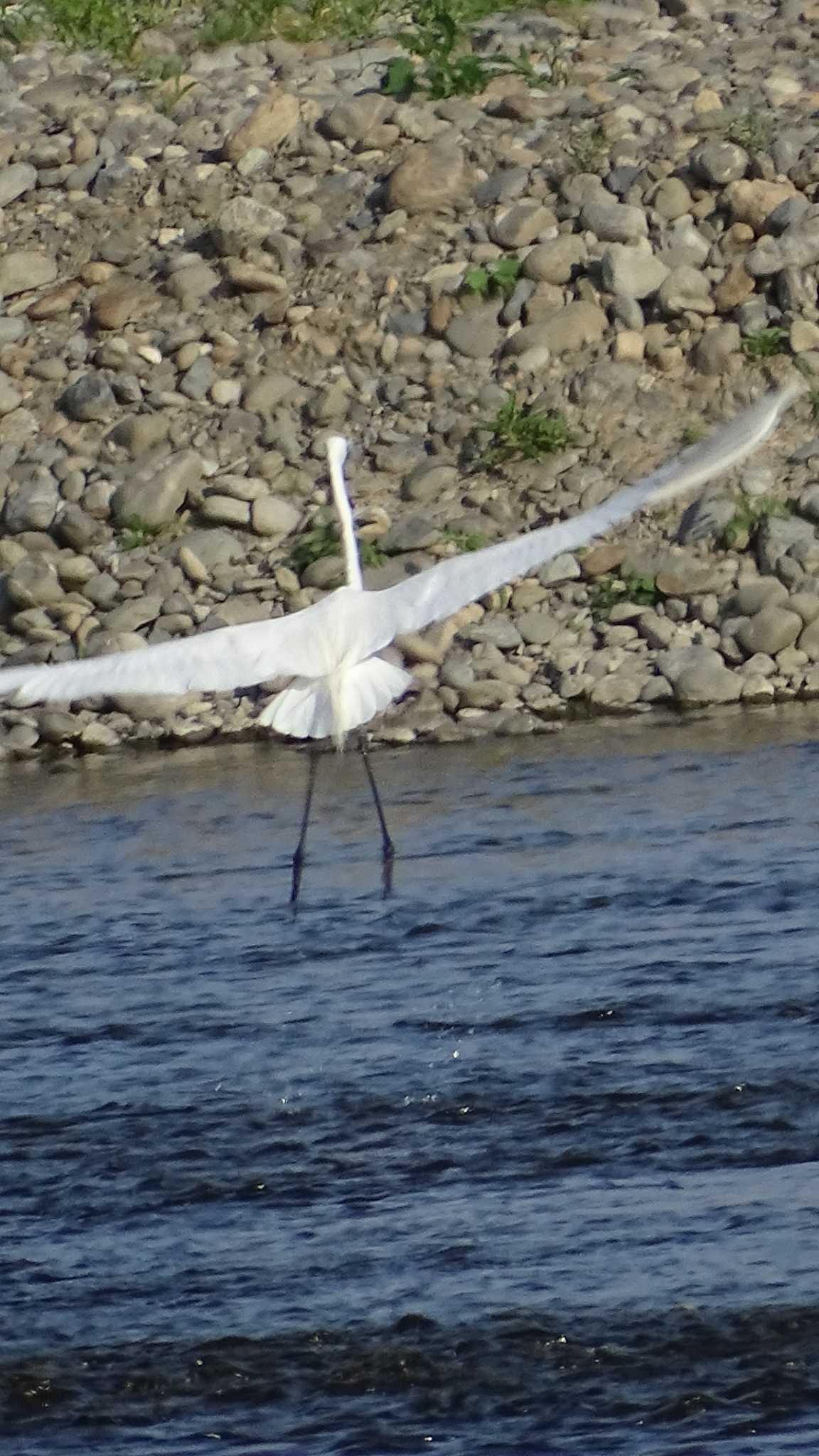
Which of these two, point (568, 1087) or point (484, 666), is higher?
point (568, 1087)

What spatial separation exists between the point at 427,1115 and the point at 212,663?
70.2 inches

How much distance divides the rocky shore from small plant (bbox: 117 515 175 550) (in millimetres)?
17

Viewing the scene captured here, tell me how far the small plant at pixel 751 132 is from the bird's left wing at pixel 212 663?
6.66 metres

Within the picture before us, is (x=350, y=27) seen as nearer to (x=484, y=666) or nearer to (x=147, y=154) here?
(x=147, y=154)

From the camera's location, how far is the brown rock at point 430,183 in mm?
15508

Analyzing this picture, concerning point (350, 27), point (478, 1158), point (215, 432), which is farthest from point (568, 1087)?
point (350, 27)

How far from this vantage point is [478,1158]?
285 inches

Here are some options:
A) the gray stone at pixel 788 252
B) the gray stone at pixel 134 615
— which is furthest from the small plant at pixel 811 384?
the gray stone at pixel 134 615

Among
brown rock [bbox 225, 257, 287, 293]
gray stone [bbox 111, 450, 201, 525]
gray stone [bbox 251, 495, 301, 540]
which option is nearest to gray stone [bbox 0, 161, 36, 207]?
brown rock [bbox 225, 257, 287, 293]

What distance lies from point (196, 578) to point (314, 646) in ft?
15.7

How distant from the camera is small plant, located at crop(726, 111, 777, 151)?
14.9 m

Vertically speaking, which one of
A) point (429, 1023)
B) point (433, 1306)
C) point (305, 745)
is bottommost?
point (305, 745)

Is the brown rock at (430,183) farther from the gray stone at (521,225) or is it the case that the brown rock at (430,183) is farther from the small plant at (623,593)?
the small plant at (623,593)

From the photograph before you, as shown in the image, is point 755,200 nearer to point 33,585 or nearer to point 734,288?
point 734,288
